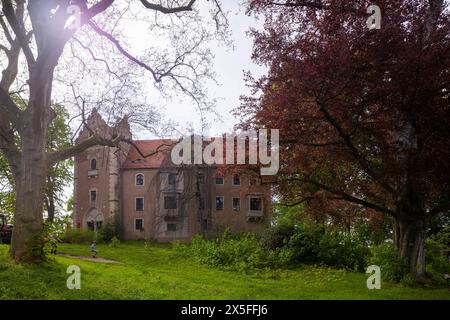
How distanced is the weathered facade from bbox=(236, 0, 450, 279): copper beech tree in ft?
109

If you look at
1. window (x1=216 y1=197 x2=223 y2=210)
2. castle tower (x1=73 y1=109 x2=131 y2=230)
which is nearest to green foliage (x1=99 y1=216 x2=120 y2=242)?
castle tower (x1=73 y1=109 x2=131 y2=230)

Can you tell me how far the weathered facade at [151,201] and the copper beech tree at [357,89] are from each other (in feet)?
109

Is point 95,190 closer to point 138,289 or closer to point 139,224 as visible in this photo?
point 139,224

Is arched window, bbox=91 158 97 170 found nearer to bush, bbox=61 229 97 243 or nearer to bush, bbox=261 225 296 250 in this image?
bush, bbox=61 229 97 243

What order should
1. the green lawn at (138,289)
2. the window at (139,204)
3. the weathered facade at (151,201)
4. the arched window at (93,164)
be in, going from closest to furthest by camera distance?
the green lawn at (138,289) < the weathered facade at (151,201) < the window at (139,204) < the arched window at (93,164)

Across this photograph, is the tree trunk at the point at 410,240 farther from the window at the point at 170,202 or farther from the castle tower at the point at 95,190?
the castle tower at the point at 95,190

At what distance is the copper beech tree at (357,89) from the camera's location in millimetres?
11352

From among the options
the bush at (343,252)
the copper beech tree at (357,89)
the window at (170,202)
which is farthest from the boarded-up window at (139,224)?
the copper beech tree at (357,89)

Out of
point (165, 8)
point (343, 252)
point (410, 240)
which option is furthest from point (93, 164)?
point (410, 240)

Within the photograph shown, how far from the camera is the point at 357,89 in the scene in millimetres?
11539

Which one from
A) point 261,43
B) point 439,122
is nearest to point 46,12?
point 261,43

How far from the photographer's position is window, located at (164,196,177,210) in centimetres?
4942

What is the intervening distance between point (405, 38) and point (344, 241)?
14.7 m

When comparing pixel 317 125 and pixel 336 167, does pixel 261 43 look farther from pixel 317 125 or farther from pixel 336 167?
pixel 336 167
